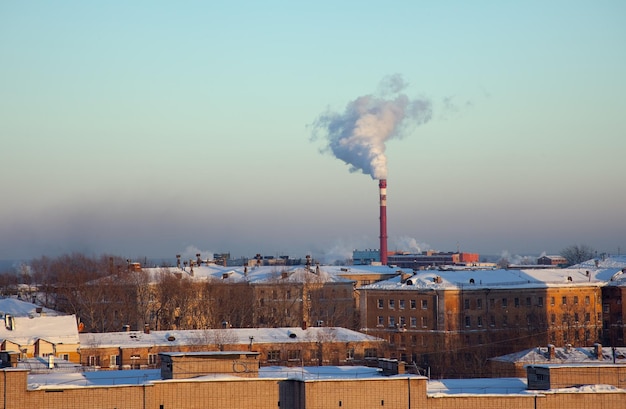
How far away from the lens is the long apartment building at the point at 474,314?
83.6 metres

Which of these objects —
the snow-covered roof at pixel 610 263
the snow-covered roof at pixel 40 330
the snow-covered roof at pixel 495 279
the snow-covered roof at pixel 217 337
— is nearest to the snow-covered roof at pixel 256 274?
the snow-covered roof at pixel 495 279

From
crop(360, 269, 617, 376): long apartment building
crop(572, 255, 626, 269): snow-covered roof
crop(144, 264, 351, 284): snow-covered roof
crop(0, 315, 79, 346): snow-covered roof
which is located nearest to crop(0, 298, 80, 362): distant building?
crop(0, 315, 79, 346): snow-covered roof

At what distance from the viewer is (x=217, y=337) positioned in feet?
208

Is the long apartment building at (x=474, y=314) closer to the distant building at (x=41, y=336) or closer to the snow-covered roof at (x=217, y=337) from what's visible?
the snow-covered roof at (x=217, y=337)

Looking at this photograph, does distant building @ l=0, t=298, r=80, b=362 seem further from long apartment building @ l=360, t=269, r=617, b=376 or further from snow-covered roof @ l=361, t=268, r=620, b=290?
snow-covered roof @ l=361, t=268, r=620, b=290

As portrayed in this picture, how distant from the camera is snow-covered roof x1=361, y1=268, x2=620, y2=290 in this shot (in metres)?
86.4

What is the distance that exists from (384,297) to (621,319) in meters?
18.8

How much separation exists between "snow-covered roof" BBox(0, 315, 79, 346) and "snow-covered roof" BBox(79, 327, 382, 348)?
975mm

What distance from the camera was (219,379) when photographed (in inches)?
1347

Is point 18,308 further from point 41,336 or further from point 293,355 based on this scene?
point 293,355

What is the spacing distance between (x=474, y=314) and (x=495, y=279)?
5.05m

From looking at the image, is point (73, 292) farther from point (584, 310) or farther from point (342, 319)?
point (584, 310)

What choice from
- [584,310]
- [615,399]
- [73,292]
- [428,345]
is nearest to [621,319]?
[584,310]

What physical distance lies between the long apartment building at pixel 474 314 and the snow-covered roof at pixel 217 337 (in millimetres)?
16583
